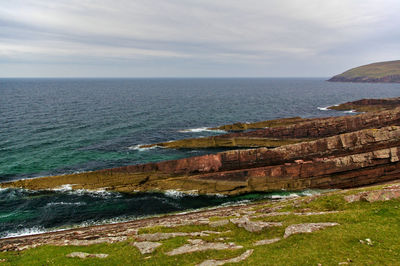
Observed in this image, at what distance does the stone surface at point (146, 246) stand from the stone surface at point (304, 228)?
11183 mm

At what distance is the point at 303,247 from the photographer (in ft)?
54.4

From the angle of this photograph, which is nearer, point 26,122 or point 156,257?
point 156,257

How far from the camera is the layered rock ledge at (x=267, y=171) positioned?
1581 inches

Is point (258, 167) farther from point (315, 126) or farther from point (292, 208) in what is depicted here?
point (315, 126)

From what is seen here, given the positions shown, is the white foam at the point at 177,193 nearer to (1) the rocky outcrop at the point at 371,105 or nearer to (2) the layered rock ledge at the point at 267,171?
(2) the layered rock ledge at the point at 267,171

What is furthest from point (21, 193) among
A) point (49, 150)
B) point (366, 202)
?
point (366, 202)

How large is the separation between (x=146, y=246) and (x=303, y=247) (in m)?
12.9

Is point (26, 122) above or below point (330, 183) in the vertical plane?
above

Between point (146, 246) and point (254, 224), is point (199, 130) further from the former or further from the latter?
point (146, 246)

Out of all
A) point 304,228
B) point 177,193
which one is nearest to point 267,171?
point 177,193

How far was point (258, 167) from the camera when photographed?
44.2 m

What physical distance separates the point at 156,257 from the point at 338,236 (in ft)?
47.3

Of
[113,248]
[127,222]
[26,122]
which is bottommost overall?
[127,222]

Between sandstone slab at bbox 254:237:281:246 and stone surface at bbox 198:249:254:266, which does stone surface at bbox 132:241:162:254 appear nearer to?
stone surface at bbox 198:249:254:266
